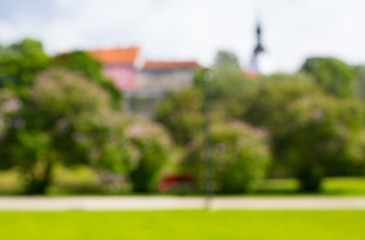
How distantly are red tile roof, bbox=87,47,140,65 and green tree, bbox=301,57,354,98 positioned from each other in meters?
22.1

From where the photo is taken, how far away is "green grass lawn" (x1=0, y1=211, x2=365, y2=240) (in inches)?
357

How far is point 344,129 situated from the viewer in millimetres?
22766

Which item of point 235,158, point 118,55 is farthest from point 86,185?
point 118,55

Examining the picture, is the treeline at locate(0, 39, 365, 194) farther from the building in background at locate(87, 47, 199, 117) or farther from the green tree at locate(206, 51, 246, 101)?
the building in background at locate(87, 47, 199, 117)

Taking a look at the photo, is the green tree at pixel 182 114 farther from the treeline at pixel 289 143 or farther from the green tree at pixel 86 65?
the treeline at pixel 289 143

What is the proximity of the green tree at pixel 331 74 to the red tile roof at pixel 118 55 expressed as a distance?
72.6ft

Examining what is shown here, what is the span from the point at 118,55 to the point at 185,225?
5024 centimetres

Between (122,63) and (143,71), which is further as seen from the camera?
(143,71)

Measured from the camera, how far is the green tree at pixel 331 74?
141 ft

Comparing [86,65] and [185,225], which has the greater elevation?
[86,65]

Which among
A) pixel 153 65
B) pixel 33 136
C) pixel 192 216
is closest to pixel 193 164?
pixel 33 136

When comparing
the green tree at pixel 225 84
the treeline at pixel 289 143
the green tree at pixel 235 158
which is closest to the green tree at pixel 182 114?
the green tree at pixel 225 84

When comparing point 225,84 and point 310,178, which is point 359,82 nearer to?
point 225,84

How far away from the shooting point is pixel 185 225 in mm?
10703
